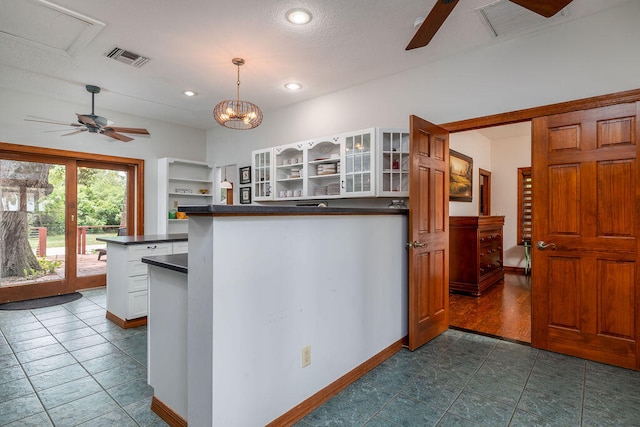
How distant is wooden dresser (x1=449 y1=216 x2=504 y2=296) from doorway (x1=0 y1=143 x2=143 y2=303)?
16.9 feet

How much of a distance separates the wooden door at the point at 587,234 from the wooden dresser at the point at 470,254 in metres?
1.74

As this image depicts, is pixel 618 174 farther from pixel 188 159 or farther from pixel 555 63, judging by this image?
pixel 188 159

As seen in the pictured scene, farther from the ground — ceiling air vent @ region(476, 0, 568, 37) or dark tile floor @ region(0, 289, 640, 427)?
ceiling air vent @ region(476, 0, 568, 37)

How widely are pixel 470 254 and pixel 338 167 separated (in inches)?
90.7

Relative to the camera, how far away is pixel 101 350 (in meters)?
2.77

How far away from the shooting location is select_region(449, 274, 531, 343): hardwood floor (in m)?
3.24

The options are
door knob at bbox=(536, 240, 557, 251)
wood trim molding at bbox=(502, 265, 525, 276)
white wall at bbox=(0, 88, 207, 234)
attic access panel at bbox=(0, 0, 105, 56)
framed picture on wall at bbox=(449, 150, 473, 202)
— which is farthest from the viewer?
wood trim molding at bbox=(502, 265, 525, 276)

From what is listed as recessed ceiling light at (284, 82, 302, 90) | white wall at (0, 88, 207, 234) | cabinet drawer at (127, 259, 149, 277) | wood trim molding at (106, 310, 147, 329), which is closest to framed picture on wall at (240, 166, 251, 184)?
white wall at (0, 88, 207, 234)

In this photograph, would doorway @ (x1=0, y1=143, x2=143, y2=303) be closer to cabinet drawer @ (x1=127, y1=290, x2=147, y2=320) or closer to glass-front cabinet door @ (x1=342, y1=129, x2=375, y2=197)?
cabinet drawer @ (x1=127, y1=290, x2=147, y2=320)

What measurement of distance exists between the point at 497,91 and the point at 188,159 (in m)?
5.23

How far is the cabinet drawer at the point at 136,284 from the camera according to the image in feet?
10.9

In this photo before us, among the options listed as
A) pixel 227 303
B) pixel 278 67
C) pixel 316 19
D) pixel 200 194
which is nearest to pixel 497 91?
pixel 316 19

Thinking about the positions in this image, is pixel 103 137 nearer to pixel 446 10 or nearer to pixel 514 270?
pixel 446 10

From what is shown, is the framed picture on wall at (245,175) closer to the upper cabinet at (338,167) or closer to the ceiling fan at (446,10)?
the upper cabinet at (338,167)
